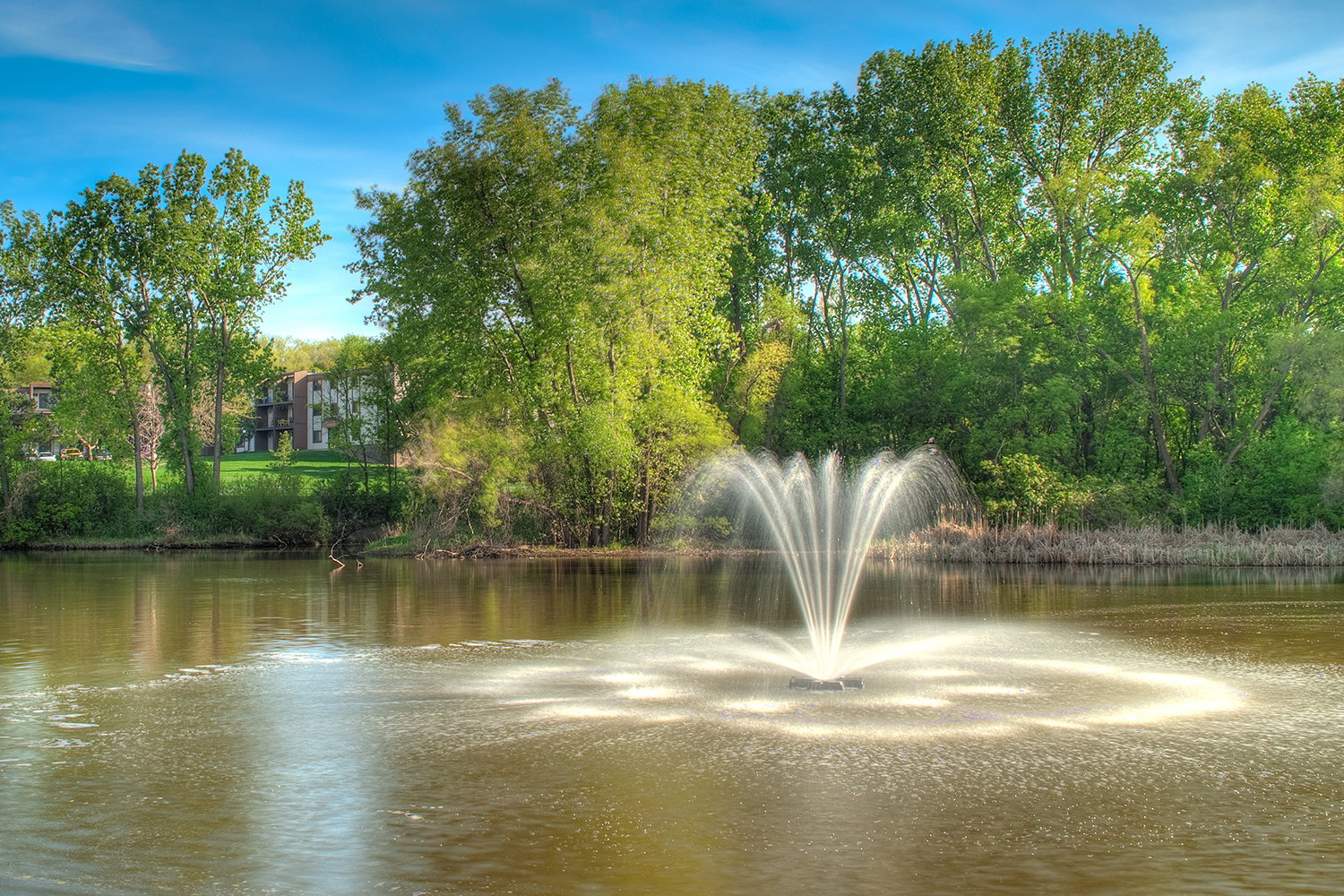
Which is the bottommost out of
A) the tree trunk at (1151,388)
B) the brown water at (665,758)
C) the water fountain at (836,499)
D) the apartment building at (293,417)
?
the brown water at (665,758)

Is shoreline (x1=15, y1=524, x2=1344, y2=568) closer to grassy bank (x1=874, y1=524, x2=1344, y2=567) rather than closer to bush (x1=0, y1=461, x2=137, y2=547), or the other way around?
grassy bank (x1=874, y1=524, x2=1344, y2=567)

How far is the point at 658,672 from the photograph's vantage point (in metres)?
14.7

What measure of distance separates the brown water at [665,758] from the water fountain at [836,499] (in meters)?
14.8

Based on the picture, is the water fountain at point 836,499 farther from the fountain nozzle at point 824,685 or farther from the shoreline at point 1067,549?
the fountain nozzle at point 824,685

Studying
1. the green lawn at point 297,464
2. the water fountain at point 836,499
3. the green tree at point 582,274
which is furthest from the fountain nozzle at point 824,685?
the green lawn at point 297,464

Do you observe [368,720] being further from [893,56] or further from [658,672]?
[893,56]

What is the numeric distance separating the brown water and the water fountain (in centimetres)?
1477

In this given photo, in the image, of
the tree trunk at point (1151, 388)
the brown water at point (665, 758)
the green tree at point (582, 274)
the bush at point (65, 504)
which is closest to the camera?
the brown water at point (665, 758)

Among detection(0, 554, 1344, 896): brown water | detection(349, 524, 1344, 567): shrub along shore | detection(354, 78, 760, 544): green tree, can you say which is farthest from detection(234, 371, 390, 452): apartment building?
detection(0, 554, 1344, 896): brown water

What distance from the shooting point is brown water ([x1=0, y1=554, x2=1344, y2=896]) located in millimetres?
7082

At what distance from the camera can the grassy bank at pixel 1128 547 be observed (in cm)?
3216

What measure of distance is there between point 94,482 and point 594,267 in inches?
1185

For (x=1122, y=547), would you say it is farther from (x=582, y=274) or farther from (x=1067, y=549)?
(x=582, y=274)

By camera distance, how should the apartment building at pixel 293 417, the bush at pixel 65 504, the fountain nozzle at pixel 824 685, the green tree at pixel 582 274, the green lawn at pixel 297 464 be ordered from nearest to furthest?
the fountain nozzle at pixel 824 685 < the green tree at pixel 582 274 < the bush at pixel 65 504 < the green lawn at pixel 297 464 < the apartment building at pixel 293 417
